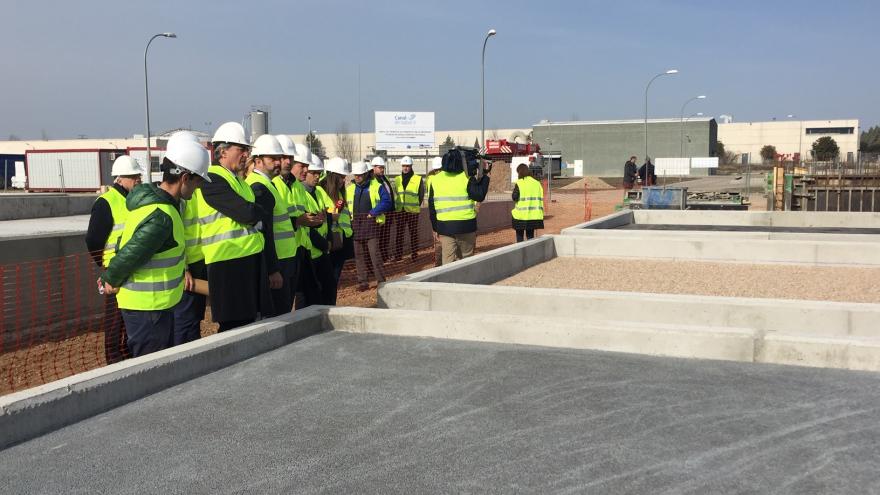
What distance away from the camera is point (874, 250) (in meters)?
10.6

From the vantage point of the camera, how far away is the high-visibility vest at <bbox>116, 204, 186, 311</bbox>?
461 centimetres

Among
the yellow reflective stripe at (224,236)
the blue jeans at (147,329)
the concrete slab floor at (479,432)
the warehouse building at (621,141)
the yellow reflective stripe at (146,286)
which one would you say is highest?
the warehouse building at (621,141)

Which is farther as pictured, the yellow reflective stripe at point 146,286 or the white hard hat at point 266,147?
the white hard hat at point 266,147

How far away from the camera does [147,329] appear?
479 cm

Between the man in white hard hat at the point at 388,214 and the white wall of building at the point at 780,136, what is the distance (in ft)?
373

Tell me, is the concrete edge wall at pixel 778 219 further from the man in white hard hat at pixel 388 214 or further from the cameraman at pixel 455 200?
the cameraman at pixel 455 200

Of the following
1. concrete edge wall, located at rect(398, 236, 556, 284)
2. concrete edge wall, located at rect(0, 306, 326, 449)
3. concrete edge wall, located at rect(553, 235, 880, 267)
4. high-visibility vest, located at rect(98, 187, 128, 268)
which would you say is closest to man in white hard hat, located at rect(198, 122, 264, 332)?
concrete edge wall, located at rect(0, 306, 326, 449)

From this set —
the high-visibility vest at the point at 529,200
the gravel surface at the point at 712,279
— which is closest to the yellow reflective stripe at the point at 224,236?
the gravel surface at the point at 712,279

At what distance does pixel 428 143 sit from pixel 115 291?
161 ft

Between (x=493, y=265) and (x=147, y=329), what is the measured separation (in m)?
5.74

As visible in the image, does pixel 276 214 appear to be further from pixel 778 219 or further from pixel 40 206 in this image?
pixel 40 206

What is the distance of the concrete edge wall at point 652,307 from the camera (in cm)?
598

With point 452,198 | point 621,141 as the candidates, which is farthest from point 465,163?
point 621,141

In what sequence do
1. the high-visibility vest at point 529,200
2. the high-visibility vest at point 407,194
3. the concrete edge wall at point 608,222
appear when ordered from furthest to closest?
the concrete edge wall at point 608,222 < the high-visibility vest at point 407,194 < the high-visibility vest at point 529,200
